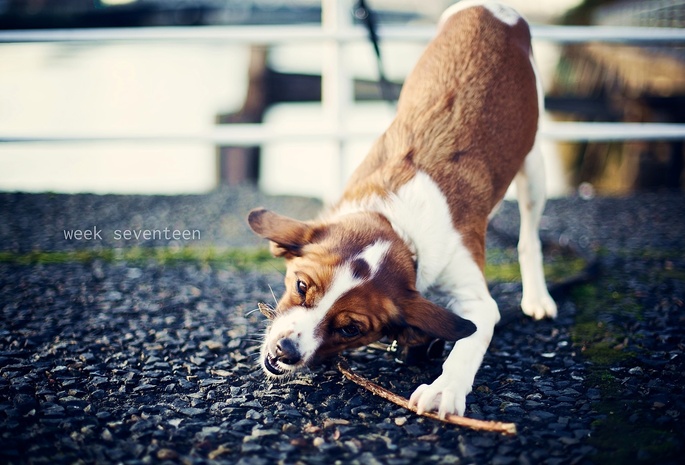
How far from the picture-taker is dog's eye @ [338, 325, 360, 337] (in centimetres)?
222

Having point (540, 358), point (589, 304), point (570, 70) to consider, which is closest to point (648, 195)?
point (589, 304)

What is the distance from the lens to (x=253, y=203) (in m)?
4.73

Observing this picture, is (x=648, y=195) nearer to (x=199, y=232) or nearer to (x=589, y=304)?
(x=589, y=304)

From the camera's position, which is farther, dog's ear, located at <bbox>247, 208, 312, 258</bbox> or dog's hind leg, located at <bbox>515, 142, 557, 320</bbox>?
dog's hind leg, located at <bbox>515, 142, 557, 320</bbox>

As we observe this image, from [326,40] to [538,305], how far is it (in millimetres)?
2350

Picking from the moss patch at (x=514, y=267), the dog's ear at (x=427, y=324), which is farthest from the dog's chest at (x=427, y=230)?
the moss patch at (x=514, y=267)

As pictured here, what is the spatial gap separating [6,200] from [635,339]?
410 cm

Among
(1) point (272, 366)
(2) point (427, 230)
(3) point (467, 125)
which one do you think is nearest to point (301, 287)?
(1) point (272, 366)

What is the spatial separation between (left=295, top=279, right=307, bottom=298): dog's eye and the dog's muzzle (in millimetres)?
211

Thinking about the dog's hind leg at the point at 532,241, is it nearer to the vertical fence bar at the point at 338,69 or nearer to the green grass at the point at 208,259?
the green grass at the point at 208,259

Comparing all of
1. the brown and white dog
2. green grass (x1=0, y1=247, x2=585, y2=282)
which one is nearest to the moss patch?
green grass (x1=0, y1=247, x2=585, y2=282)

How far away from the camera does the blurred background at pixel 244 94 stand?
14.0 ft

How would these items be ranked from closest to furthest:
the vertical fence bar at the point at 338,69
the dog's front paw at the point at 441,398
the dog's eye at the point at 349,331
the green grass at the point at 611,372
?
the green grass at the point at 611,372 < the dog's front paw at the point at 441,398 < the dog's eye at the point at 349,331 < the vertical fence bar at the point at 338,69

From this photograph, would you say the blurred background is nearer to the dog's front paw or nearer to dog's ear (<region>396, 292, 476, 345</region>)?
dog's ear (<region>396, 292, 476, 345</region>)
